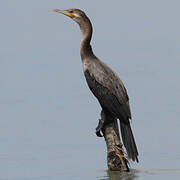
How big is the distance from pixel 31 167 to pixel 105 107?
207 centimetres

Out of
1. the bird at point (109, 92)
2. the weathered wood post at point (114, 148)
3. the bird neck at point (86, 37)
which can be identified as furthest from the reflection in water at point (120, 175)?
the bird neck at point (86, 37)

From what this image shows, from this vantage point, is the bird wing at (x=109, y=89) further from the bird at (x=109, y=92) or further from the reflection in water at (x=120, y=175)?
the reflection in water at (x=120, y=175)

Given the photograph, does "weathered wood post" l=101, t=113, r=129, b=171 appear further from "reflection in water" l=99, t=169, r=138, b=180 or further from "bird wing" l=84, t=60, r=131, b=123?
Answer: "bird wing" l=84, t=60, r=131, b=123

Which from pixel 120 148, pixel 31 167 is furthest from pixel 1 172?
pixel 120 148

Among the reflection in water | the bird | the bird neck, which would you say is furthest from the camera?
the bird neck

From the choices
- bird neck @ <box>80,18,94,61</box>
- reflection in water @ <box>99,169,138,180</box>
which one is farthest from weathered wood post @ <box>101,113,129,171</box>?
bird neck @ <box>80,18,94,61</box>

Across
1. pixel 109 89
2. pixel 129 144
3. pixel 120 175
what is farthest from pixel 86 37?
pixel 120 175

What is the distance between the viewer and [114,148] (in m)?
12.3

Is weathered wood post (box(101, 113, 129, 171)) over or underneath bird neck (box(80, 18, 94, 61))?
underneath

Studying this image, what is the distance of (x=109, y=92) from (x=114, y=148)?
78 centimetres

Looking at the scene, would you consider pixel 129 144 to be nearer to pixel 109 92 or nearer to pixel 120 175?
pixel 120 175

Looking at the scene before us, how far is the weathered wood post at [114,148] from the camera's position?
40.3ft

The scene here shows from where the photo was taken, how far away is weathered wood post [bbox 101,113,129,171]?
40.3ft

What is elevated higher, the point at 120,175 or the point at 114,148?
the point at 114,148
